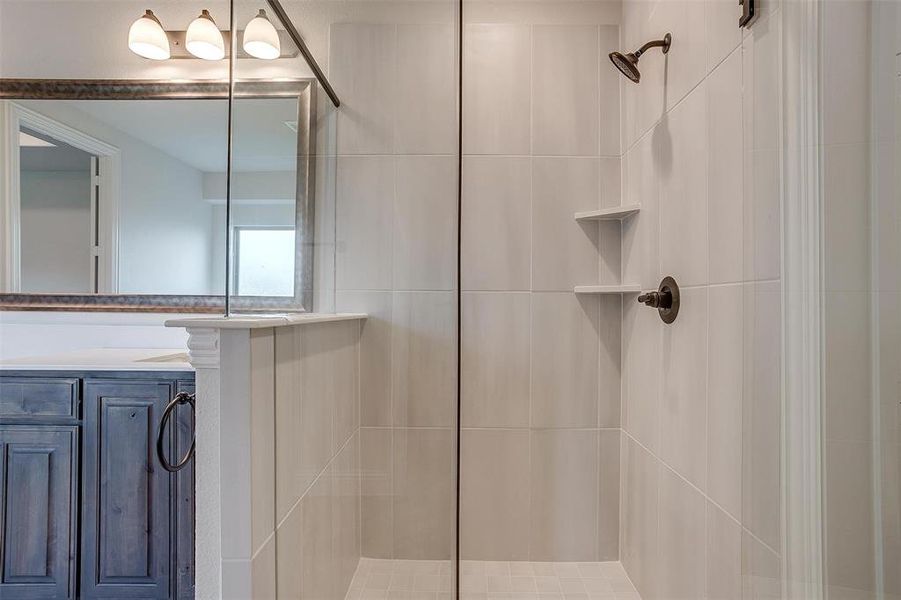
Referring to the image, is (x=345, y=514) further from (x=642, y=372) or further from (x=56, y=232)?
(x=56, y=232)

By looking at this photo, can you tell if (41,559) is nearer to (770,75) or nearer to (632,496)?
(632,496)

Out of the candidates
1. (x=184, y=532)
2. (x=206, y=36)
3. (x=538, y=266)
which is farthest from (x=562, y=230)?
(x=184, y=532)

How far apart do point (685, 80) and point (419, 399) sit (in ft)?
3.24

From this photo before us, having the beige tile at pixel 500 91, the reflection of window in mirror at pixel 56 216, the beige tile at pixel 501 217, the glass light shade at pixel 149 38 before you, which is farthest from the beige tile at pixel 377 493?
the glass light shade at pixel 149 38

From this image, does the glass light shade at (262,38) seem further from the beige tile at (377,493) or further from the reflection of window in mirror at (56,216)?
the reflection of window in mirror at (56,216)

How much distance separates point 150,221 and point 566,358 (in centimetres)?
146

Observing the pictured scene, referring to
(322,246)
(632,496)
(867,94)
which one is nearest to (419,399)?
(322,246)

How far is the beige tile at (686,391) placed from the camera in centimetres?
88

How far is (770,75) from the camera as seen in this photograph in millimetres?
593

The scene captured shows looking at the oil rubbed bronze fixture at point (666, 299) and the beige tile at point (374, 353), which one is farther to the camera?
the oil rubbed bronze fixture at point (666, 299)

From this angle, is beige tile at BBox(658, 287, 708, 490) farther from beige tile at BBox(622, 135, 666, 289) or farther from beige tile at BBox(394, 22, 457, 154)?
beige tile at BBox(394, 22, 457, 154)

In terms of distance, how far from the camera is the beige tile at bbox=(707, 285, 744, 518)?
757mm

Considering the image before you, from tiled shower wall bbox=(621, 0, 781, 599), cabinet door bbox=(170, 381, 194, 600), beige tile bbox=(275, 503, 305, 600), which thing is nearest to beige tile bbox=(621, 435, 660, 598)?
tiled shower wall bbox=(621, 0, 781, 599)

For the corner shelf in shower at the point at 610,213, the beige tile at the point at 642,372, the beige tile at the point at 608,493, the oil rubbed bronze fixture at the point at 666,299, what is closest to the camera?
the oil rubbed bronze fixture at the point at 666,299
